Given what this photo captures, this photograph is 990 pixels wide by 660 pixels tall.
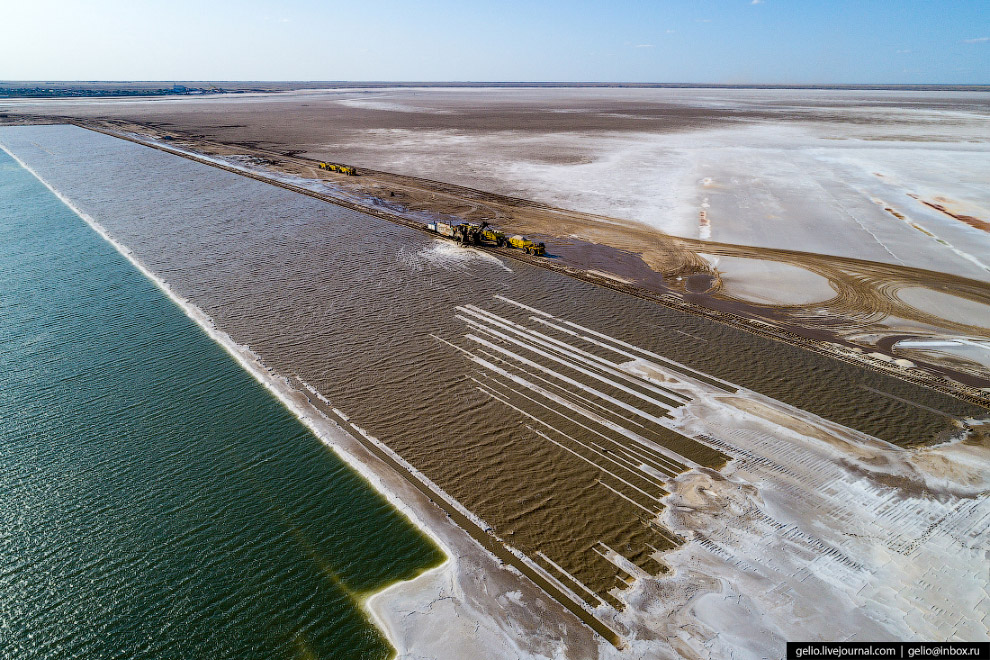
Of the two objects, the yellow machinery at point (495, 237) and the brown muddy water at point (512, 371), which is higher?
the yellow machinery at point (495, 237)

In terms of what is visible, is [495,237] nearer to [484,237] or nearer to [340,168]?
[484,237]

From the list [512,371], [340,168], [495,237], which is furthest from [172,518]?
[340,168]

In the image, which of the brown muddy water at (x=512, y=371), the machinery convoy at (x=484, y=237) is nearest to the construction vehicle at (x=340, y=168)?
the brown muddy water at (x=512, y=371)

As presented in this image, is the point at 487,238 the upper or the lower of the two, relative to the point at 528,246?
upper

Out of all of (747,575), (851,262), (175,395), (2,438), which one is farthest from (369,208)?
(747,575)

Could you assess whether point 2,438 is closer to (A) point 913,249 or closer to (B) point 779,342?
(B) point 779,342

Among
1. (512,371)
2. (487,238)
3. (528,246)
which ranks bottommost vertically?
(512,371)

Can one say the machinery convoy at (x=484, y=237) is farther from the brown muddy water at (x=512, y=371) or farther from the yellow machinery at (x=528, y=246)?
the brown muddy water at (x=512, y=371)

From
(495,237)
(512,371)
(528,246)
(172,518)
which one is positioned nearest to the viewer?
(172,518)

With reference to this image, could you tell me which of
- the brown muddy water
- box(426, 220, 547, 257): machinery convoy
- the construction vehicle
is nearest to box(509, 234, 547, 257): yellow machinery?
box(426, 220, 547, 257): machinery convoy
